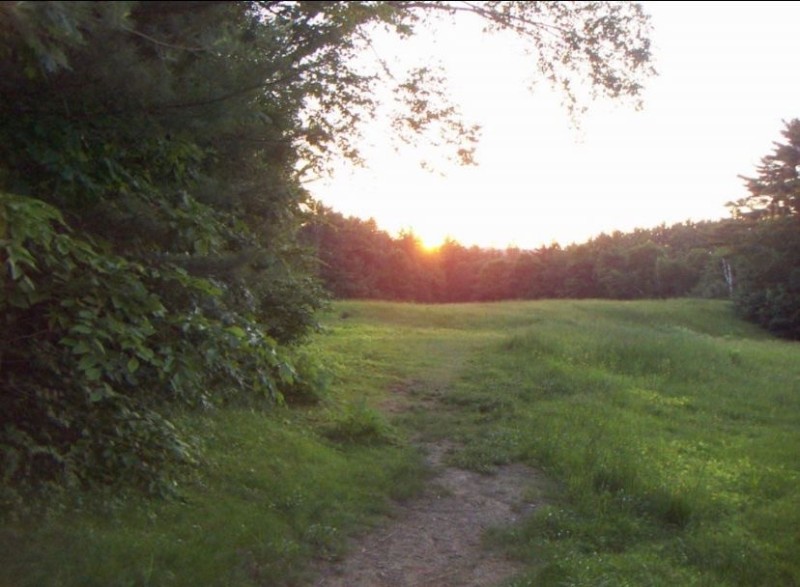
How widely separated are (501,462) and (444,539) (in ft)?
8.05

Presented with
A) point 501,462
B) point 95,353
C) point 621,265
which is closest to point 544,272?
point 621,265

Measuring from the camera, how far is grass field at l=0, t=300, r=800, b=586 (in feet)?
20.1

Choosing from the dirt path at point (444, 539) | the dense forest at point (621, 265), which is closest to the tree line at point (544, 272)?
the dense forest at point (621, 265)

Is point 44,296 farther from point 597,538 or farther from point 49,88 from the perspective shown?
point 597,538

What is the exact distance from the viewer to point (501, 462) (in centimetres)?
992

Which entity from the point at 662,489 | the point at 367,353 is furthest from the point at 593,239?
the point at 662,489

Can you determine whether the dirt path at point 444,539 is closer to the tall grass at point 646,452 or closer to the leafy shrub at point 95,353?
the tall grass at point 646,452

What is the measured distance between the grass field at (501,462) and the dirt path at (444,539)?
21 cm

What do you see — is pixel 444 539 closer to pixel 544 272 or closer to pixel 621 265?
pixel 544 272

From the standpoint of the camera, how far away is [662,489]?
28.3 ft

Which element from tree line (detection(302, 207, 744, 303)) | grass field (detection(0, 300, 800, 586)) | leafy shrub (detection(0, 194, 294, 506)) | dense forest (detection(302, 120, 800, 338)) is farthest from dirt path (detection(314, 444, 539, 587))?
tree line (detection(302, 207, 744, 303))

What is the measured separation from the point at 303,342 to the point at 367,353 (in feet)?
15.3

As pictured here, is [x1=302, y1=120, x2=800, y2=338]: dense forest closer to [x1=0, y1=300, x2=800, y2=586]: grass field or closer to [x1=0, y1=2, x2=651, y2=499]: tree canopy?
[x1=0, y1=300, x2=800, y2=586]: grass field

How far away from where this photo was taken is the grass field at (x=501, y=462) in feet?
20.1
